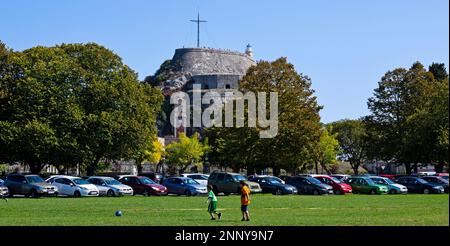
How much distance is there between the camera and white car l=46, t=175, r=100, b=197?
48125 mm

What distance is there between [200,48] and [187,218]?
169m

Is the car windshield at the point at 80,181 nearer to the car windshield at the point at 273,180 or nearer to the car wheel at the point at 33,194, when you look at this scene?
the car wheel at the point at 33,194

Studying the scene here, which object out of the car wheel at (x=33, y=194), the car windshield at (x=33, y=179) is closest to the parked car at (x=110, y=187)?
the car windshield at (x=33, y=179)

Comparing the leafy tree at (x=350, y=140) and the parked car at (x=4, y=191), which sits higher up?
the leafy tree at (x=350, y=140)

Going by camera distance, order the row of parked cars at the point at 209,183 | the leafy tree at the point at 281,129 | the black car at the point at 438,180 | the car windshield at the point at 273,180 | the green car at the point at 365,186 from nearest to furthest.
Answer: the row of parked cars at the point at 209,183, the car windshield at the point at 273,180, the green car at the point at 365,186, the black car at the point at 438,180, the leafy tree at the point at 281,129

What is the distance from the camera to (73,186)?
159 ft

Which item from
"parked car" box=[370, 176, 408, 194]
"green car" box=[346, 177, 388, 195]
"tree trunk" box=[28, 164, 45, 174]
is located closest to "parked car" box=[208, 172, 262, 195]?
"green car" box=[346, 177, 388, 195]

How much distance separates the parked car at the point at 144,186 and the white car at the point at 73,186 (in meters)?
3.97

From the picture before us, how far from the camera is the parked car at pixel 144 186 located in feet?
168

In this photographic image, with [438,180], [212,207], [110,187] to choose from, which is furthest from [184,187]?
[212,207]

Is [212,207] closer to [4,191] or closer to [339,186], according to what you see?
[4,191]

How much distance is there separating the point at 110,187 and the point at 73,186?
8.22ft
